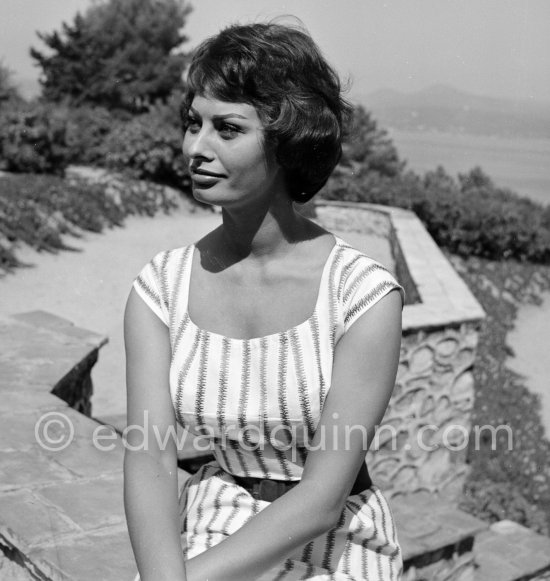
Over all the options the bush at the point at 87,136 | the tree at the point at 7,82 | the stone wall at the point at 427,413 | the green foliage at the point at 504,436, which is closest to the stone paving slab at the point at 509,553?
the stone wall at the point at 427,413

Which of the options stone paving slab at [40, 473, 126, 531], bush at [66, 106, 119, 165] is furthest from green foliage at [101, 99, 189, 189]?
stone paving slab at [40, 473, 126, 531]

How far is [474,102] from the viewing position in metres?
89.1

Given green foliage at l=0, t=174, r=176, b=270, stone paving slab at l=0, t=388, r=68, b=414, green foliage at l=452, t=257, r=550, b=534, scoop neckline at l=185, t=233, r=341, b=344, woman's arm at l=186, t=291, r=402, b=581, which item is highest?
scoop neckline at l=185, t=233, r=341, b=344

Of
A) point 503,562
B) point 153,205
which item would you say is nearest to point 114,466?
point 503,562

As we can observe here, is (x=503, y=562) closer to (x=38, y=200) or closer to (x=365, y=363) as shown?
(x=365, y=363)

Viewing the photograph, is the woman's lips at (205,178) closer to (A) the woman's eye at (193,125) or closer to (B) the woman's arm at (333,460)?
(A) the woman's eye at (193,125)

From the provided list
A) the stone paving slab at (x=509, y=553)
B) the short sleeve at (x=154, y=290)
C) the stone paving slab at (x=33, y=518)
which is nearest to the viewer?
the short sleeve at (x=154, y=290)

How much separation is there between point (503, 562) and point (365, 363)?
3.04 m

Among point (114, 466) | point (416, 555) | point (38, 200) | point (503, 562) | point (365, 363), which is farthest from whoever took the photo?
point (38, 200)

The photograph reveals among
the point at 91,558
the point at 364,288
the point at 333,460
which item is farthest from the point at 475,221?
the point at 333,460

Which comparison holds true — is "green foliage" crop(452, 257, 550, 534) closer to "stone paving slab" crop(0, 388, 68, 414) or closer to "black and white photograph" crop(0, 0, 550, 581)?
"black and white photograph" crop(0, 0, 550, 581)

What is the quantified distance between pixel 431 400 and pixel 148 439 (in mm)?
3892
